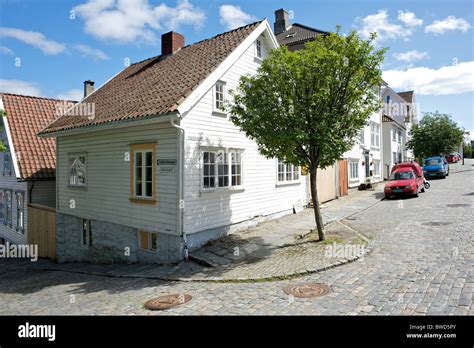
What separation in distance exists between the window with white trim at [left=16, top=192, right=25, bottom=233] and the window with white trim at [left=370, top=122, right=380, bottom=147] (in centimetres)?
2703

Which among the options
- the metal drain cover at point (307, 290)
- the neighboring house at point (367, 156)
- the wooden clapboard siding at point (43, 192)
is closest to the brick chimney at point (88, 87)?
the wooden clapboard siding at point (43, 192)

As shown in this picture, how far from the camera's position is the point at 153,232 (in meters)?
11.6

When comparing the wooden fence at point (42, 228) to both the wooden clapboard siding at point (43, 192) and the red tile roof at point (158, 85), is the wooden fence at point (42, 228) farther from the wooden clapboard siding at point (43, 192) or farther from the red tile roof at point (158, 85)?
the red tile roof at point (158, 85)

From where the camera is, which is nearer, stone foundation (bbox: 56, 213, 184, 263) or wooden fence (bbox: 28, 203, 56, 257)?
stone foundation (bbox: 56, 213, 184, 263)

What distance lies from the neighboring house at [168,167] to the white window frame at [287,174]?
60 millimetres

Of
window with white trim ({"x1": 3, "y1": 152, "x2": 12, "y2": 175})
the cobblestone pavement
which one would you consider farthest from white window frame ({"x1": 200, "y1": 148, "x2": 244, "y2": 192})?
window with white trim ({"x1": 3, "y1": 152, "x2": 12, "y2": 175})

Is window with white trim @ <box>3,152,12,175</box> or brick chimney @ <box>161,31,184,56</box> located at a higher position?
brick chimney @ <box>161,31,184,56</box>

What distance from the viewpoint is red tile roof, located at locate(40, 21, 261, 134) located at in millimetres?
11297

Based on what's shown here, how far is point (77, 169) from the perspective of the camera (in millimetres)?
15234

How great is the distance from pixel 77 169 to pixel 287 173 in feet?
32.0

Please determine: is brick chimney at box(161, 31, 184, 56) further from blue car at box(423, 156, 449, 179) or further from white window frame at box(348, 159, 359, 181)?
blue car at box(423, 156, 449, 179)

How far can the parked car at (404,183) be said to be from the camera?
62.7 feet

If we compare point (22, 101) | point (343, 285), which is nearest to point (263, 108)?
point (343, 285)

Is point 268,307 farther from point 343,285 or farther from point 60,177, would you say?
point 60,177
